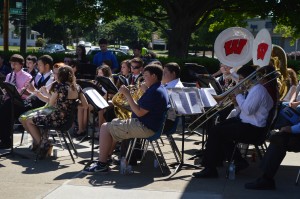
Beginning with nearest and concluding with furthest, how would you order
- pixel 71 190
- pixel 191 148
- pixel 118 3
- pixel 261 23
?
pixel 71 190 → pixel 191 148 → pixel 118 3 → pixel 261 23

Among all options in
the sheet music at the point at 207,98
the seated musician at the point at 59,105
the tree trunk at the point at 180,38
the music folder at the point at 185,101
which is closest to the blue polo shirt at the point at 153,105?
the music folder at the point at 185,101

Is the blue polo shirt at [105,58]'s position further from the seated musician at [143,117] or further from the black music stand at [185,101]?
the seated musician at [143,117]

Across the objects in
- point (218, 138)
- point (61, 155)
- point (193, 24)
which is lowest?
point (61, 155)

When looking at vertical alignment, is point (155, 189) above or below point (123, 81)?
below

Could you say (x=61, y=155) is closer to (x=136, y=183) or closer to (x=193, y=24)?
(x=136, y=183)

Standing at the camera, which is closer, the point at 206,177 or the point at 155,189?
the point at 155,189

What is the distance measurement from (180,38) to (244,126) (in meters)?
13.6

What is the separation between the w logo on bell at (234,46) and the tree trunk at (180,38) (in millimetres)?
12242

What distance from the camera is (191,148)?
8812mm

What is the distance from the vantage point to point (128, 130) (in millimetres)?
6594

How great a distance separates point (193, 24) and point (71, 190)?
14890 millimetres

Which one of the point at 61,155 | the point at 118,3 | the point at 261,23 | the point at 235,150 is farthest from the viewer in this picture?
the point at 261,23

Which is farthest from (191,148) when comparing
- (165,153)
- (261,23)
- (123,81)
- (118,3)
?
(261,23)

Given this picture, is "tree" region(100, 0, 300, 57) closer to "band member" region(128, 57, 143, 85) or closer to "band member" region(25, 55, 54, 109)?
"band member" region(128, 57, 143, 85)
